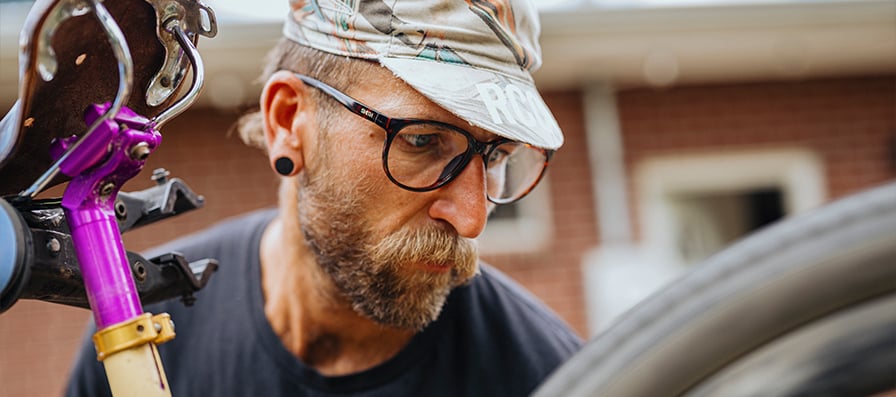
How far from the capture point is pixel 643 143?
587 centimetres

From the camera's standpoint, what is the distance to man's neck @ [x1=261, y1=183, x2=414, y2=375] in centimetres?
188

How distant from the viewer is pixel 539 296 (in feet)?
18.2

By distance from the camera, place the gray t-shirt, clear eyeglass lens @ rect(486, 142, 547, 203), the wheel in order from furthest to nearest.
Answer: the gray t-shirt < clear eyeglass lens @ rect(486, 142, 547, 203) < the wheel

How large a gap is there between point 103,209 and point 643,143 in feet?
16.9

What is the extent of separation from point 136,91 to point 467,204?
0.64 m

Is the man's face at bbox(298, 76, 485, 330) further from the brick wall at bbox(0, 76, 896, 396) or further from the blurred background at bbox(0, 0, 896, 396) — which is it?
the brick wall at bbox(0, 76, 896, 396)

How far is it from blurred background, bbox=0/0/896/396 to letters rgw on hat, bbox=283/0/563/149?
3263 millimetres

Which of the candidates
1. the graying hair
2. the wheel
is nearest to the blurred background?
the graying hair

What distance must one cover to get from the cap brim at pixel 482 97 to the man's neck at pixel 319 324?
22.0 inches

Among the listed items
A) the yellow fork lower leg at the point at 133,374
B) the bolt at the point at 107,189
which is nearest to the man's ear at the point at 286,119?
the bolt at the point at 107,189

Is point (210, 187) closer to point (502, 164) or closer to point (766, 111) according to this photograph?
point (766, 111)

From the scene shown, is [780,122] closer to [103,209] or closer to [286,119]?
[286,119]

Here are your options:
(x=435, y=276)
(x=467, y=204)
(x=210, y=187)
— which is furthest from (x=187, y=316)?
(x=210, y=187)

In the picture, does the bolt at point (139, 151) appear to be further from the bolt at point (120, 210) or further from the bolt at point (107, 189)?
the bolt at point (120, 210)
